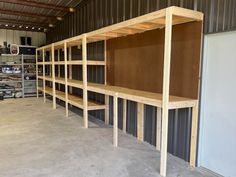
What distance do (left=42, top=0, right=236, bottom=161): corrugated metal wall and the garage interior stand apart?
15mm

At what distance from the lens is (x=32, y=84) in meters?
10.4

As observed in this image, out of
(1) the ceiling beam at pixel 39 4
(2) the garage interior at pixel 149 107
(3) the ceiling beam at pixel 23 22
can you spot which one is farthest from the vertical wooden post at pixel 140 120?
(3) the ceiling beam at pixel 23 22

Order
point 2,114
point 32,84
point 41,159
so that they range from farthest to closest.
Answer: point 32,84, point 2,114, point 41,159

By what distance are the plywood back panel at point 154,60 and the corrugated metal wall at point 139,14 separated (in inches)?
10.9

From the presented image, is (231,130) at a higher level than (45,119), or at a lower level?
higher

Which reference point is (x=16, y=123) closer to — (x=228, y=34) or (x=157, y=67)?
(x=157, y=67)

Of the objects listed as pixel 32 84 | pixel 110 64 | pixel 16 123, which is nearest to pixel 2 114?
pixel 16 123

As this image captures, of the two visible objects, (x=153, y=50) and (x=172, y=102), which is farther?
(x=153, y=50)

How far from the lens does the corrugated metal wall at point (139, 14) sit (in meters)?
2.58

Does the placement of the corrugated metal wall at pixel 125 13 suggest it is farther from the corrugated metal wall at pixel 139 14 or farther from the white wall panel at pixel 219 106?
the white wall panel at pixel 219 106

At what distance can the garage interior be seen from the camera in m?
2.62

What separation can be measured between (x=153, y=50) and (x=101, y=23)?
7.07ft

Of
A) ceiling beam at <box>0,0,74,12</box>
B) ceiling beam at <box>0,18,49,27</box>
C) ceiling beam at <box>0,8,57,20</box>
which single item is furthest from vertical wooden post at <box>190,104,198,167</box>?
ceiling beam at <box>0,18,49,27</box>

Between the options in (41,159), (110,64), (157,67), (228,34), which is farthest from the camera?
(110,64)
